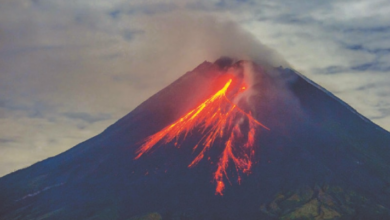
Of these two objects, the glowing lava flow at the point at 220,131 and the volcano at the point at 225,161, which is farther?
the glowing lava flow at the point at 220,131

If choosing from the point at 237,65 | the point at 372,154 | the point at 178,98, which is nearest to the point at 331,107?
the point at 372,154

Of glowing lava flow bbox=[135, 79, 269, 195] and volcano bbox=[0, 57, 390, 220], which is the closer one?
volcano bbox=[0, 57, 390, 220]

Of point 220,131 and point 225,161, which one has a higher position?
point 220,131

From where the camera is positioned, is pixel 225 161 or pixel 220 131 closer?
pixel 225 161
